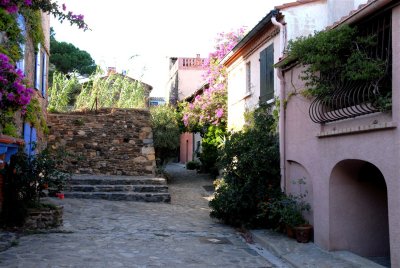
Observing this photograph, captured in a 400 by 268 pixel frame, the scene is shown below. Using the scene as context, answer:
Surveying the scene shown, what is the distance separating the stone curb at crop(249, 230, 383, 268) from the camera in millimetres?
7070

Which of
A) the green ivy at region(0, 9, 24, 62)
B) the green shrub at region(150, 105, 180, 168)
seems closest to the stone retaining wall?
the green ivy at region(0, 9, 24, 62)

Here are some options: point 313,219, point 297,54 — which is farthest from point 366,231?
point 297,54

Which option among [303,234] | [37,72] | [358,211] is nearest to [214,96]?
[37,72]

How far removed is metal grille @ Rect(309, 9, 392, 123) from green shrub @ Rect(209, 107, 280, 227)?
267cm

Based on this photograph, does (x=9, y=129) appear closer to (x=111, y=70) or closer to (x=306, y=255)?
(x=306, y=255)

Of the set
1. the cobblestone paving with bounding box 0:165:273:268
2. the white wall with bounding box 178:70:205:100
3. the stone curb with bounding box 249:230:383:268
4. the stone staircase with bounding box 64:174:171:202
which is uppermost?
the white wall with bounding box 178:70:205:100

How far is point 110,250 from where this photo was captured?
8.32m

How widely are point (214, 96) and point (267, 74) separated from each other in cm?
625

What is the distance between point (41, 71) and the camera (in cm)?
1478

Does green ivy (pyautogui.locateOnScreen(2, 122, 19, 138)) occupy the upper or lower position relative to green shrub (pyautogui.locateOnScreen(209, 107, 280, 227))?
upper

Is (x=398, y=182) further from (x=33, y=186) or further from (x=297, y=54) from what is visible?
(x=33, y=186)

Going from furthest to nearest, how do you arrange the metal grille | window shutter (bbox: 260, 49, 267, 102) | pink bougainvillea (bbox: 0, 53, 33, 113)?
window shutter (bbox: 260, 49, 267, 102)
the metal grille
pink bougainvillea (bbox: 0, 53, 33, 113)

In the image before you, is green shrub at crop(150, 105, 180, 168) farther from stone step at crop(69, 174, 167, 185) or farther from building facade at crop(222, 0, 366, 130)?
building facade at crop(222, 0, 366, 130)

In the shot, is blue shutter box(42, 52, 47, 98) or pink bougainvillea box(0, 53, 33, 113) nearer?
pink bougainvillea box(0, 53, 33, 113)
